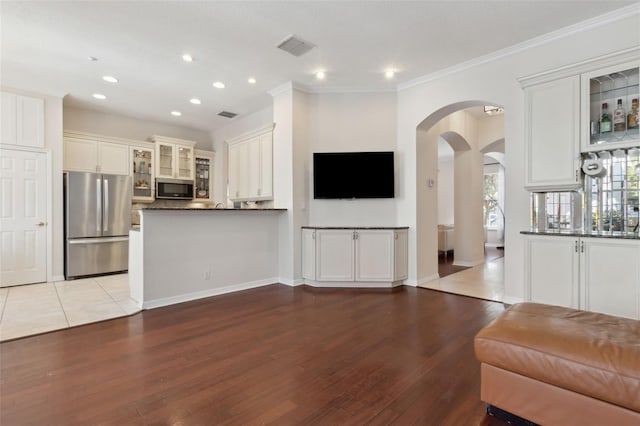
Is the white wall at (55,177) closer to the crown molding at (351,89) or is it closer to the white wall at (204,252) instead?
the white wall at (204,252)

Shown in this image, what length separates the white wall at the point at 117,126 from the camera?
575 cm

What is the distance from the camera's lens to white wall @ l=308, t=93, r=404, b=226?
15.8 feet

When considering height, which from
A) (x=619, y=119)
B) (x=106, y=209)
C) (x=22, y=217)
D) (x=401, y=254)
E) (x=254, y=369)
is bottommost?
(x=254, y=369)

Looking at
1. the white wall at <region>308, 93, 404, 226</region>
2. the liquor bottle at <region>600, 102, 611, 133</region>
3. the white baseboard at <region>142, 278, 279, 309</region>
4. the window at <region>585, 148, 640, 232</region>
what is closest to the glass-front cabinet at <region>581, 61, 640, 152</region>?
the liquor bottle at <region>600, 102, 611, 133</region>

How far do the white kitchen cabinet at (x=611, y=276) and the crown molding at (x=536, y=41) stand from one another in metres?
2.17

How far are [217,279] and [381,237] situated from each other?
7.81 feet

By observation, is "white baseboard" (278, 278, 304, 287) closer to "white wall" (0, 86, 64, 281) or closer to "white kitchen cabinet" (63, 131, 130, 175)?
"white wall" (0, 86, 64, 281)

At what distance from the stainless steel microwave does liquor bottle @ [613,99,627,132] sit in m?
6.88

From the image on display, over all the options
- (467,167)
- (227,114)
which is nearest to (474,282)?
(467,167)

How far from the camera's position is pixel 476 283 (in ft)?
15.5

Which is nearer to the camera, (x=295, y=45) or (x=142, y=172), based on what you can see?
(x=295, y=45)

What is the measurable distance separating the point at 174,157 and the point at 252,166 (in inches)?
85.1

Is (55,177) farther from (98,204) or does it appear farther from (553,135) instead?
(553,135)

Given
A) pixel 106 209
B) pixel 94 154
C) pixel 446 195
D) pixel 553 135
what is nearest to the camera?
pixel 553 135
